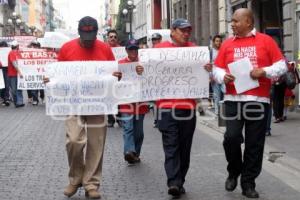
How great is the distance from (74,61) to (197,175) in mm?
2380

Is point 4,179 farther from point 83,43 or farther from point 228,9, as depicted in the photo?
point 228,9

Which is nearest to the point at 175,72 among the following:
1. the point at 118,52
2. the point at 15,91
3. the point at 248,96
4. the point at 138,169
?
the point at 248,96

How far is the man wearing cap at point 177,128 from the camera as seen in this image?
24.3 ft

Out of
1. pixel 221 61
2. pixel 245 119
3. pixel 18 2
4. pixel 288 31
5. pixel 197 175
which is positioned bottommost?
pixel 197 175

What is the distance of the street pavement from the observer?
7727mm

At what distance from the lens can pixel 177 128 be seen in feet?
24.7

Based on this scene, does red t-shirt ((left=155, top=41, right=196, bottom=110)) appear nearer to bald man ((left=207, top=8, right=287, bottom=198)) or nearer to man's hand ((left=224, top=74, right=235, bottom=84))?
bald man ((left=207, top=8, right=287, bottom=198))

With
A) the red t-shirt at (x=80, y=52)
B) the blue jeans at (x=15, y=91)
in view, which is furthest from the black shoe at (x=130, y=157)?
the blue jeans at (x=15, y=91)

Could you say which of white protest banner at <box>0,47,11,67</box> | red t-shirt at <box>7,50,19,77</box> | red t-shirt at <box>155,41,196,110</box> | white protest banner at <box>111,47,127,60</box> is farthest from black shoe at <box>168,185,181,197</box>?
white protest banner at <box>0,47,11,67</box>

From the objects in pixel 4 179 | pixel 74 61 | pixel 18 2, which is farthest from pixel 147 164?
pixel 18 2

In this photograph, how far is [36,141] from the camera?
12508 mm

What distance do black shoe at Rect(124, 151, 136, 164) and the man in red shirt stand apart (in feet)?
6.92

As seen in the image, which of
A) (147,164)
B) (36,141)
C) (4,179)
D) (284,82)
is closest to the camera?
(4,179)

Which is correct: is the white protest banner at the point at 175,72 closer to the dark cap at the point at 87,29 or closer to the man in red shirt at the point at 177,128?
the man in red shirt at the point at 177,128
